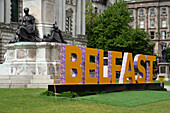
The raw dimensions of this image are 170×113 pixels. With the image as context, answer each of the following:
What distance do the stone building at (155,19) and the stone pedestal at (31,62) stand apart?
277ft

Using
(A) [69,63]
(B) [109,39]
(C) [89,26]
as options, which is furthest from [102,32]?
(A) [69,63]

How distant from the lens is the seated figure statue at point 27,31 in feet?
68.7

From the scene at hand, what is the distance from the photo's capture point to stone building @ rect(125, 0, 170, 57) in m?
103

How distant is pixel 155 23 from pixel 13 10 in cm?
6246

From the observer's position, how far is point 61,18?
59.6 metres

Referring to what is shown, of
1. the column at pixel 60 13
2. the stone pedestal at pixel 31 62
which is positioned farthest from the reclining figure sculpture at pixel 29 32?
the column at pixel 60 13

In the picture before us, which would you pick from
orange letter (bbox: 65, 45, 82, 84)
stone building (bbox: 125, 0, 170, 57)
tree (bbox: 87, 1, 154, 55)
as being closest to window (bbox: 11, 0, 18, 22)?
tree (bbox: 87, 1, 154, 55)

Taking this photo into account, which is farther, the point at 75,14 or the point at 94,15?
the point at 94,15

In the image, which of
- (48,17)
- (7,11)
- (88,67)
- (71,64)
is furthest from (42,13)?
(7,11)

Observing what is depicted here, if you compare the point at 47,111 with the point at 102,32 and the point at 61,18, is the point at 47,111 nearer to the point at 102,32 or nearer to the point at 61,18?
the point at 102,32

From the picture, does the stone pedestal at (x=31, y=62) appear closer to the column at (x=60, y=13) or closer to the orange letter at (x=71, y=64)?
the orange letter at (x=71, y=64)

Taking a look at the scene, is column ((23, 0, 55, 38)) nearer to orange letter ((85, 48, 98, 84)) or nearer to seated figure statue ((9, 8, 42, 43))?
seated figure statue ((9, 8, 42, 43))

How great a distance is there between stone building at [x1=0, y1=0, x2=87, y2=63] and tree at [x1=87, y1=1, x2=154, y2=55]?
7.57 metres

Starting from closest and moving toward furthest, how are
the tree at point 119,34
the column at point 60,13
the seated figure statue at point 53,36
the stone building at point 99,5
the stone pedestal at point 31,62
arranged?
1. the stone pedestal at point 31,62
2. the seated figure statue at point 53,36
3. the tree at point 119,34
4. the column at point 60,13
5. the stone building at point 99,5
